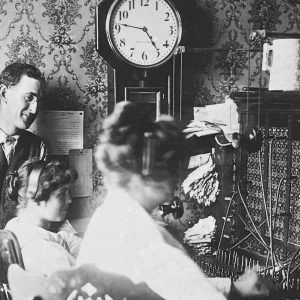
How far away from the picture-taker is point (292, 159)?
161 centimetres

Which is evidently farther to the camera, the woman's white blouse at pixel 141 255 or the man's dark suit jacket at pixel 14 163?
the man's dark suit jacket at pixel 14 163

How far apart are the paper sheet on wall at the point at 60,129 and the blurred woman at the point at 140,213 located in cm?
36

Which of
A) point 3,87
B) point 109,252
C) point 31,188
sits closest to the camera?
point 109,252

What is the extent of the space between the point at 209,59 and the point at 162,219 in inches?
28.4

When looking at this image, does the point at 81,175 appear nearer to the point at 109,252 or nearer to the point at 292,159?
the point at 109,252

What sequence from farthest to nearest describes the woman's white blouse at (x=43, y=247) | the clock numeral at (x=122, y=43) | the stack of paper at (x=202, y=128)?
the clock numeral at (x=122, y=43) < the stack of paper at (x=202, y=128) < the woman's white blouse at (x=43, y=247)

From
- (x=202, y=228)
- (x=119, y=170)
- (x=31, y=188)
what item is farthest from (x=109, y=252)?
(x=202, y=228)

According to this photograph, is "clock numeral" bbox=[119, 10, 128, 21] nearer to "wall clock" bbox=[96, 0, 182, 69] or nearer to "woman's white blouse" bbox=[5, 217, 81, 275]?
"wall clock" bbox=[96, 0, 182, 69]

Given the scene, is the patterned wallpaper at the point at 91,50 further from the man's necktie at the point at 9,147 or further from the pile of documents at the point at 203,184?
the man's necktie at the point at 9,147

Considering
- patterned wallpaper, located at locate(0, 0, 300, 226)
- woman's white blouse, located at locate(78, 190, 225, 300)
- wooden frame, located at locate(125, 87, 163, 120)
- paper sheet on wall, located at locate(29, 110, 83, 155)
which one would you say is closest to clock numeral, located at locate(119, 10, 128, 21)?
patterned wallpaper, located at locate(0, 0, 300, 226)

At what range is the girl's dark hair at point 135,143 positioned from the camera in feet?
4.14

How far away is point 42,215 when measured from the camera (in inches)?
57.0

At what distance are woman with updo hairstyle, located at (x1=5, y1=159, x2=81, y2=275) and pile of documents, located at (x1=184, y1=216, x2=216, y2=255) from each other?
390 mm

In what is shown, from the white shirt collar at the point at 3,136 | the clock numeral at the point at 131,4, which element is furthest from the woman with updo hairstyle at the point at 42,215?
the clock numeral at the point at 131,4
